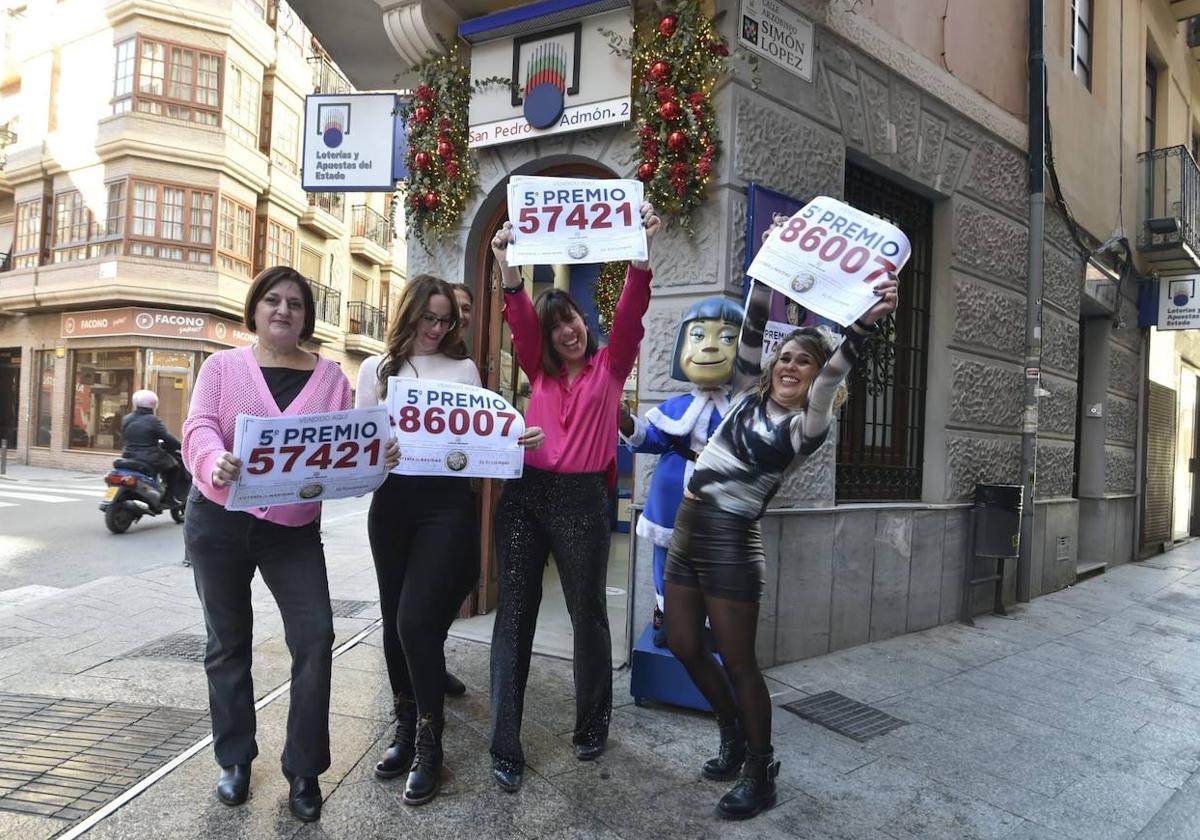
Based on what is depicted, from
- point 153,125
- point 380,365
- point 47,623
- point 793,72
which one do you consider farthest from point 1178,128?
point 153,125

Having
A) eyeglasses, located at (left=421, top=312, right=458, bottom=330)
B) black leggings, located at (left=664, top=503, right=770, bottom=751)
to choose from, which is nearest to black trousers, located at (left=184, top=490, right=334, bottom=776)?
eyeglasses, located at (left=421, top=312, right=458, bottom=330)

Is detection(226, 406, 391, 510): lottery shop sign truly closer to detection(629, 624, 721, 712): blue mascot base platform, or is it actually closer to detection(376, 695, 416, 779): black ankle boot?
detection(376, 695, 416, 779): black ankle boot

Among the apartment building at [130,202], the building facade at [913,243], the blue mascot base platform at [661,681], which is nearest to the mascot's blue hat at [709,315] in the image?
the building facade at [913,243]

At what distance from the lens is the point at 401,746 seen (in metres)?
3.19

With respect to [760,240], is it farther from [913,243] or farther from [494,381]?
[913,243]

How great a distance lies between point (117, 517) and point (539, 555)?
28.2 feet

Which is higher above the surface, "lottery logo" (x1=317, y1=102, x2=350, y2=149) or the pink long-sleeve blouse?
"lottery logo" (x1=317, y1=102, x2=350, y2=149)

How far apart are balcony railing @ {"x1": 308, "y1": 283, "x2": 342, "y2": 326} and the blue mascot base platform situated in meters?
24.9

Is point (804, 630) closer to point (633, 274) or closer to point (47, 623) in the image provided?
point (633, 274)

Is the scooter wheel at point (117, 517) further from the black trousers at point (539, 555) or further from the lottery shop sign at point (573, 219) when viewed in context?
the lottery shop sign at point (573, 219)

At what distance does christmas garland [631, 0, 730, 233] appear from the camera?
4.59m

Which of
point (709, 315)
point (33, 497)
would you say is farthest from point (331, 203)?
point (709, 315)

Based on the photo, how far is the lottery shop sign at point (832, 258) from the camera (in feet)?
9.56

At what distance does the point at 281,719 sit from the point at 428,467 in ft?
5.29
